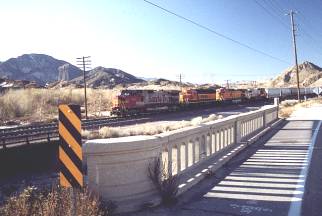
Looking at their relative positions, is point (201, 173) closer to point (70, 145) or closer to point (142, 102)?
point (70, 145)

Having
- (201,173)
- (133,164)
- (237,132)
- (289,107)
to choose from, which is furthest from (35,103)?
(133,164)

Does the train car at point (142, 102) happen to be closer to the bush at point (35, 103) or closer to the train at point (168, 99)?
the train at point (168, 99)

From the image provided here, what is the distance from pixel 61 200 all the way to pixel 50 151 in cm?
1225

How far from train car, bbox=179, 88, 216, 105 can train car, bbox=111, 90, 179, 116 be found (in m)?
3.77

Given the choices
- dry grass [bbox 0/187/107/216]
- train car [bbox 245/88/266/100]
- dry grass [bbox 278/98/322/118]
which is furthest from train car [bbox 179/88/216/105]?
dry grass [bbox 0/187/107/216]

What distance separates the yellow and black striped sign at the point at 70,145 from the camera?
495 centimetres

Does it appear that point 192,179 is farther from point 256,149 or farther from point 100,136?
point 100,136

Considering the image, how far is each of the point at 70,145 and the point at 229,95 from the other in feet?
204

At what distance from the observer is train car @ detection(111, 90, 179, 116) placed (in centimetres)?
3884

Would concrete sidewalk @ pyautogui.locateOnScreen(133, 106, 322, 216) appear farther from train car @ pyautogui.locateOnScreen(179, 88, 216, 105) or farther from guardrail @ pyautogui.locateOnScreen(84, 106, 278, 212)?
train car @ pyautogui.locateOnScreen(179, 88, 216, 105)

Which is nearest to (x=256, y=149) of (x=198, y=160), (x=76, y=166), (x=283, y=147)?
(x=283, y=147)

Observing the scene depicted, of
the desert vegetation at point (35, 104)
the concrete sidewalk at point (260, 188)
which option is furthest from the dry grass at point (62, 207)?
the desert vegetation at point (35, 104)

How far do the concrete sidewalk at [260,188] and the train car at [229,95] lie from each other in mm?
51824

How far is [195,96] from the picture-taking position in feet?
179
